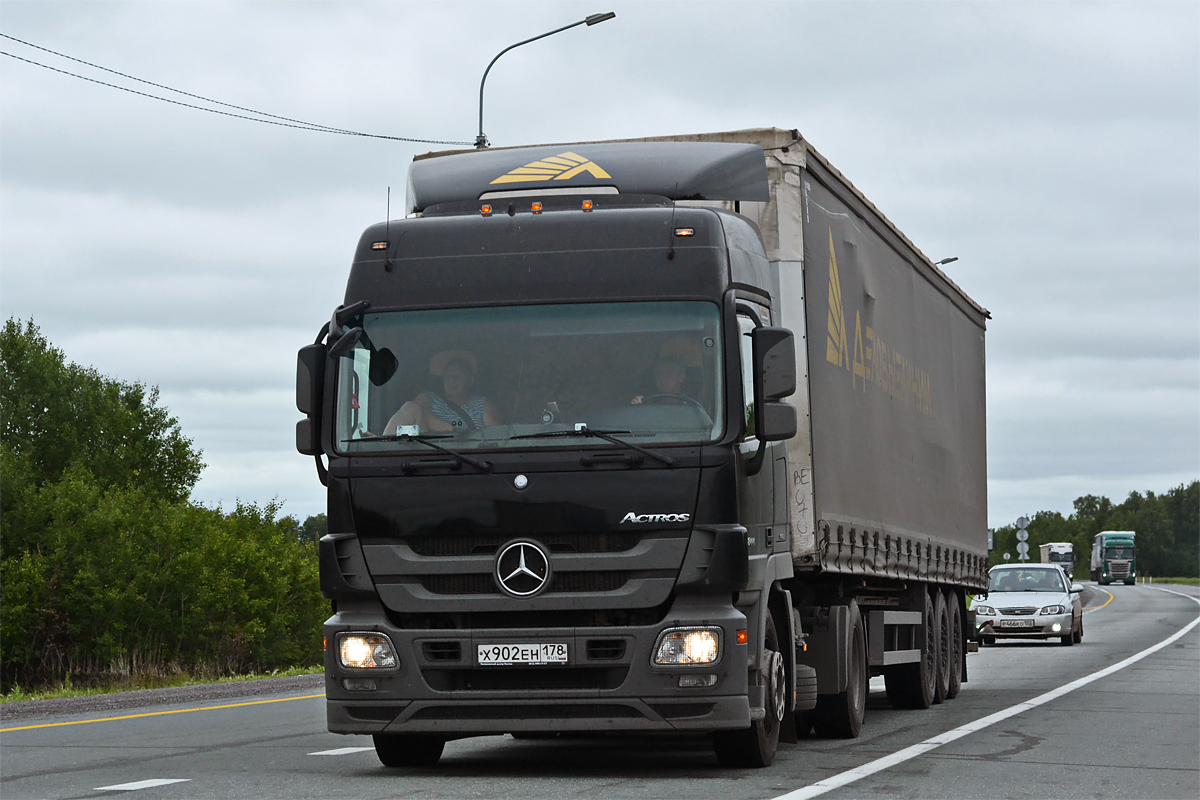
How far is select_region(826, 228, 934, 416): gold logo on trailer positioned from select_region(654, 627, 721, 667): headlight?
3.32 m

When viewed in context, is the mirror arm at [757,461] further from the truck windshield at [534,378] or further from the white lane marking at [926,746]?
the white lane marking at [926,746]

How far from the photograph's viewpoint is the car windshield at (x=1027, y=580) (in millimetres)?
34188

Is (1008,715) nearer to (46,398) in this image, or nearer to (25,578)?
(25,578)

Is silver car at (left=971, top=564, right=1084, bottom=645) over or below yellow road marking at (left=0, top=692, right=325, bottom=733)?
over

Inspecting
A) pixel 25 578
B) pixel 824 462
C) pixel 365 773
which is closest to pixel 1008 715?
pixel 824 462

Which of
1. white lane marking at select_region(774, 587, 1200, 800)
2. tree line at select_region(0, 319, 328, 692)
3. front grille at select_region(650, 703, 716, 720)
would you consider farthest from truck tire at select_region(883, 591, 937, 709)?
tree line at select_region(0, 319, 328, 692)

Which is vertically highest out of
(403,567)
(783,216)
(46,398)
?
(46,398)

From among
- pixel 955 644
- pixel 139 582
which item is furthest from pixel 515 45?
pixel 139 582

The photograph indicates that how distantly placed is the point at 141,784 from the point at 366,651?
151cm

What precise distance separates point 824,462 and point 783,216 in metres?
1.66

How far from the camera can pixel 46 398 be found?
8138 cm

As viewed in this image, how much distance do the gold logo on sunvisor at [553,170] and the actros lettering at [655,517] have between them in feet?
8.07

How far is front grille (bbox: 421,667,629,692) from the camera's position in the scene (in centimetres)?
906

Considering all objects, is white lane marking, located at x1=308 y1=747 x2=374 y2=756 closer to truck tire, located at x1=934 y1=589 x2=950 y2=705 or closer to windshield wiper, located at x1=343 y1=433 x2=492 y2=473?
windshield wiper, located at x1=343 y1=433 x2=492 y2=473
